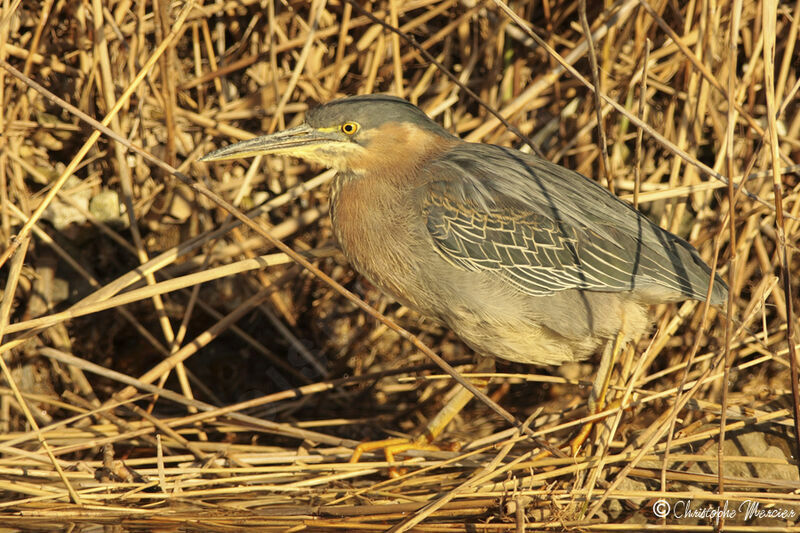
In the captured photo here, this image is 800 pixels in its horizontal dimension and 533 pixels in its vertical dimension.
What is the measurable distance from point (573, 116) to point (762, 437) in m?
1.80

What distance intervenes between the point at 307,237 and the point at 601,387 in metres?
1.72

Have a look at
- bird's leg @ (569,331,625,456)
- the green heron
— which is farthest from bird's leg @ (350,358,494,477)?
bird's leg @ (569,331,625,456)

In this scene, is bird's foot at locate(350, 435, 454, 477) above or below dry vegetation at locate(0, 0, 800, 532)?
below

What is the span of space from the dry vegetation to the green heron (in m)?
0.26

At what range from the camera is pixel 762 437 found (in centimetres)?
314

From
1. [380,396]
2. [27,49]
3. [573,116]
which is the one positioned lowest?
[380,396]

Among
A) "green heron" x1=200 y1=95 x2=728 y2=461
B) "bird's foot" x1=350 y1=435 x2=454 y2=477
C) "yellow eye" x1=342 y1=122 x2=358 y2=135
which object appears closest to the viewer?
"green heron" x1=200 y1=95 x2=728 y2=461

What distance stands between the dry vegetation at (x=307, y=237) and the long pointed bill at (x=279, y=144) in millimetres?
434

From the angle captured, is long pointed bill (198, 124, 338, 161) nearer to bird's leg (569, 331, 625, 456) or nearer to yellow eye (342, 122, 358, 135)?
yellow eye (342, 122, 358, 135)

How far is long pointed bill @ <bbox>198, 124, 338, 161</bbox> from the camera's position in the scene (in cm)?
292

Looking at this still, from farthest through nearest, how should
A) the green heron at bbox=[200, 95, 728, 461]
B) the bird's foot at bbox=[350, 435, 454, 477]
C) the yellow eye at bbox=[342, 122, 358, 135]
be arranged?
1. the bird's foot at bbox=[350, 435, 454, 477]
2. the yellow eye at bbox=[342, 122, 358, 135]
3. the green heron at bbox=[200, 95, 728, 461]

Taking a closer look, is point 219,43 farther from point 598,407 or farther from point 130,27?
point 598,407

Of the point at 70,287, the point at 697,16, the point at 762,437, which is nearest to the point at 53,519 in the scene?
the point at 70,287

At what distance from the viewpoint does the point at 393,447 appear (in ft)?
10.5
